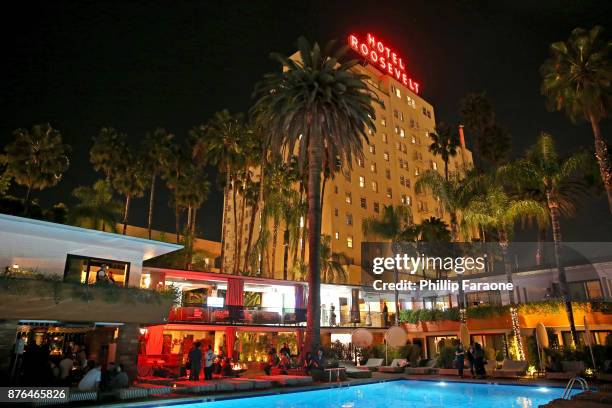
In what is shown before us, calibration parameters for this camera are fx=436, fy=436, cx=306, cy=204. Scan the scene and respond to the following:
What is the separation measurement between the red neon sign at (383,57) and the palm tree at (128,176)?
131 ft

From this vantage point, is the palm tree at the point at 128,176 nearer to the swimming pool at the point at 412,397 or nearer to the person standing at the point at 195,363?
the person standing at the point at 195,363

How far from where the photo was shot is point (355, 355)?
35.6 meters

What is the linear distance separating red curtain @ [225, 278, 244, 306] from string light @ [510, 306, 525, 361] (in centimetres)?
1911

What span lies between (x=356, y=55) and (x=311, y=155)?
47.9 metres

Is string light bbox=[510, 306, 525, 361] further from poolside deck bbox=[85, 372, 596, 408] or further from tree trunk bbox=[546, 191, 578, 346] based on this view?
poolside deck bbox=[85, 372, 596, 408]

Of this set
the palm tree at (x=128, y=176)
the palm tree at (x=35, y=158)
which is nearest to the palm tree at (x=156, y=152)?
the palm tree at (x=128, y=176)

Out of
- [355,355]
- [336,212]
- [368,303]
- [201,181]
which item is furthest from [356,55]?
[355,355]

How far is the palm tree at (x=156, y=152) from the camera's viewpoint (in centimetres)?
4444

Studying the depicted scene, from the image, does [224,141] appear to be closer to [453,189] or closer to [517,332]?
[453,189]

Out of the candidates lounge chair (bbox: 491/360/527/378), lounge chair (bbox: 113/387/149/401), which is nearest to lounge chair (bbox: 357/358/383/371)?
lounge chair (bbox: 491/360/527/378)

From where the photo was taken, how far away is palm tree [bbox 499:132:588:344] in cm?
2798

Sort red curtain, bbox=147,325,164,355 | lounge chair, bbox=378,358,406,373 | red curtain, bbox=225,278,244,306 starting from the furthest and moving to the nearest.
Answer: red curtain, bbox=225,278,244,306 → lounge chair, bbox=378,358,406,373 → red curtain, bbox=147,325,164,355

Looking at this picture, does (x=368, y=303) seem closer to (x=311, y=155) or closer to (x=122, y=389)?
(x=311, y=155)

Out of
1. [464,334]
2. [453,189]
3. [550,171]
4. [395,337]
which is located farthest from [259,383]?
[453,189]
